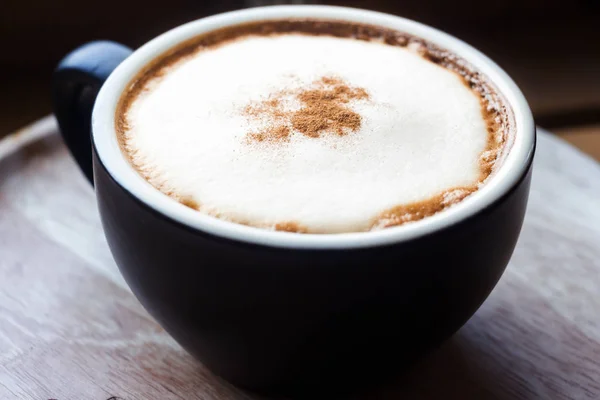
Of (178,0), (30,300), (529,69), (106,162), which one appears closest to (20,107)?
(178,0)

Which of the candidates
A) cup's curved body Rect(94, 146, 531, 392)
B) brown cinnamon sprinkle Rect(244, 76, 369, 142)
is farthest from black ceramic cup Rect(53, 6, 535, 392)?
brown cinnamon sprinkle Rect(244, 76, 369, 142)

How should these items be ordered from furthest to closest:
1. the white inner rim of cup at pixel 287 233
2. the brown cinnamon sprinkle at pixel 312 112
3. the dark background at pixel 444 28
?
the dark background at pixel 444 28, the brown cinnamon sprinkle at pixel 312 112, the white inner rim of cup at pixel 287 233

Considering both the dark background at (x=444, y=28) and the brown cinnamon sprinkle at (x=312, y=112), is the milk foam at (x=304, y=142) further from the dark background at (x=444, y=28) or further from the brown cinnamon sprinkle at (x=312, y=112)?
the dark background at (x=444, y=28)

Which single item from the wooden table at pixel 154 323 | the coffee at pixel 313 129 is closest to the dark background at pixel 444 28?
the wooden table at pixel 154 323

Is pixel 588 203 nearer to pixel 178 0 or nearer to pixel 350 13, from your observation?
pixel 350 13

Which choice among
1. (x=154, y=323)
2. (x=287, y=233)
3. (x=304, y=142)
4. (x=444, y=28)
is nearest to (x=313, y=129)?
(x=304, y=142)

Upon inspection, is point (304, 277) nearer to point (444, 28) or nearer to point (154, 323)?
point (154, 323)

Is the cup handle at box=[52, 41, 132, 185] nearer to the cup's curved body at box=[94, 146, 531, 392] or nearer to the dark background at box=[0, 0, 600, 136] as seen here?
the cup's curved body at box=[94, 146, 531, 392]
